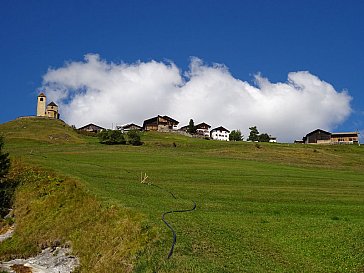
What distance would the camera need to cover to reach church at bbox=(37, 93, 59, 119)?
189 metres

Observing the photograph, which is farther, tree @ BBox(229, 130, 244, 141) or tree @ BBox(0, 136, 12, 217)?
tree @ BBox(229, 130, 244, 141)

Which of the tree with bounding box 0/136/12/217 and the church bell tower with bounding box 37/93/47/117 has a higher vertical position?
the church bell tower with bounding box 37/93/47/117

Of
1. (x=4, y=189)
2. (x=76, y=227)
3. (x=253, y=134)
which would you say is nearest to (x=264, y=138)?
(x=253, y=134)

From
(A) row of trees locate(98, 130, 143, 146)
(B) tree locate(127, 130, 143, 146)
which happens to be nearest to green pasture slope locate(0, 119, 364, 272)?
(B) tree locate(127, 130, 143, 146)

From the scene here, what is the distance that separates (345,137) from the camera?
186 metres

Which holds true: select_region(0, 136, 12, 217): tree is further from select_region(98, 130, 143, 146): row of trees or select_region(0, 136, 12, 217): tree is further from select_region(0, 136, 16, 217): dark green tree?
select_region(98, 130, 143, 146): row of trees

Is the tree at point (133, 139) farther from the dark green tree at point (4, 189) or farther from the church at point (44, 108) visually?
the church at point (44, 108)

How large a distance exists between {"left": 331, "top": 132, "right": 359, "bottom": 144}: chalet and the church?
4948 inches

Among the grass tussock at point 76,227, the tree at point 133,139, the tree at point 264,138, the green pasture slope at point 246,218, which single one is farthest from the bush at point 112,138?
the tree at point 264,138

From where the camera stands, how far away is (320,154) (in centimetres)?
10806

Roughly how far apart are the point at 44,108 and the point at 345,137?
135m

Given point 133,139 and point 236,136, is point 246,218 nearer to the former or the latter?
point 133,139

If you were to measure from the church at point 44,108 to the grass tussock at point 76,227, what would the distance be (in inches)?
6054

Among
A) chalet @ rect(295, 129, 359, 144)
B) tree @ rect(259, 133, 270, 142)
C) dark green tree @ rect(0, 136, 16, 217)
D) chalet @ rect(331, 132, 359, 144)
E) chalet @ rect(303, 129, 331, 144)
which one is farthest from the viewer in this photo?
tree @ rect(259, 133, 270, 142)
